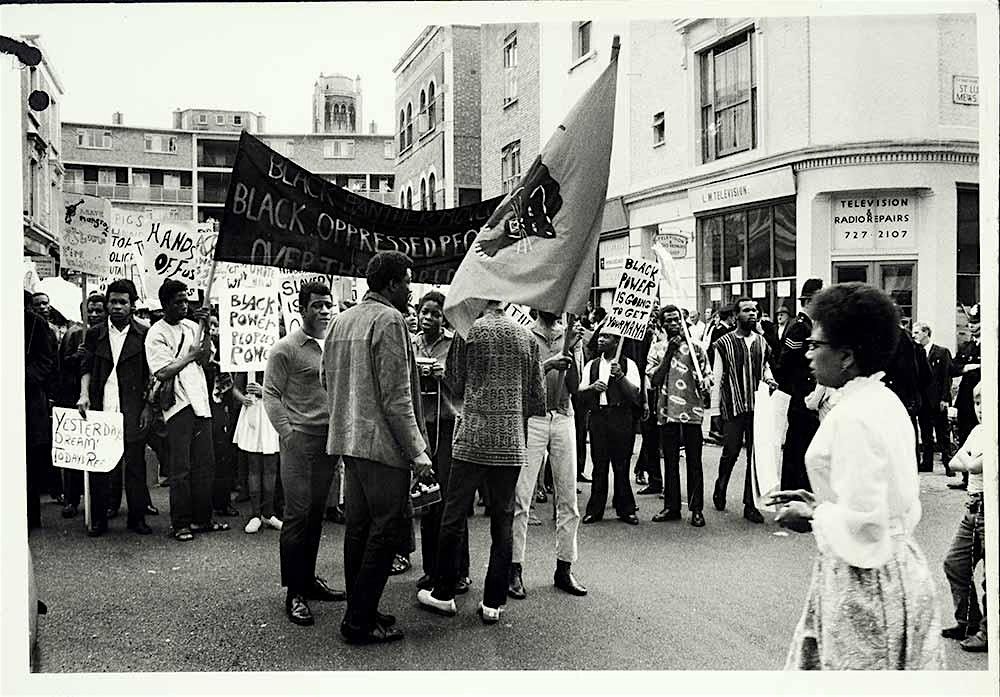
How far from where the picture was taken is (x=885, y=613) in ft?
8.76

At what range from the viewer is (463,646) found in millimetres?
4387

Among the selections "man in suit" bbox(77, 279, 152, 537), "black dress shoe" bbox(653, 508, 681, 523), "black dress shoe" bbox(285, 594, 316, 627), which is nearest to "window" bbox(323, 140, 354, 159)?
"man in suit" bbox(77, 279, 152, 537)

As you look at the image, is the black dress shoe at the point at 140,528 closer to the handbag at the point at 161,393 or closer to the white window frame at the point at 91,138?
the handbag at the point at 161,393

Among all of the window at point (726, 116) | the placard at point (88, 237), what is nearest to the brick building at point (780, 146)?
the window at point (726, 116)

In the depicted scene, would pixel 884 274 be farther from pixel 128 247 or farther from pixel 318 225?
pixel 128 247

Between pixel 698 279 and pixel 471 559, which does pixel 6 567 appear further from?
pixel 698 279

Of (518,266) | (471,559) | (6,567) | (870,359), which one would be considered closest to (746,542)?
(471,559)

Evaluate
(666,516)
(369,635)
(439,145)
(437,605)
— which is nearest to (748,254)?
(666,516)

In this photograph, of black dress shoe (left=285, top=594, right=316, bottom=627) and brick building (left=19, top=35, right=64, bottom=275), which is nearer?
brick building (left=19, top=35, right=64, bottom=275)

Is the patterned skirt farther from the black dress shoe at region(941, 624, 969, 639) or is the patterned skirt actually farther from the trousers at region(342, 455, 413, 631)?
the trousers at region(342, 455, 413, 631)

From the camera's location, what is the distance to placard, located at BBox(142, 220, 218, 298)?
7.03 m

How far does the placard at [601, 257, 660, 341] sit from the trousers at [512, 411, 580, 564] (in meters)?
1.31

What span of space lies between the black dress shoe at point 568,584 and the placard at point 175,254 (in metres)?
3.69
